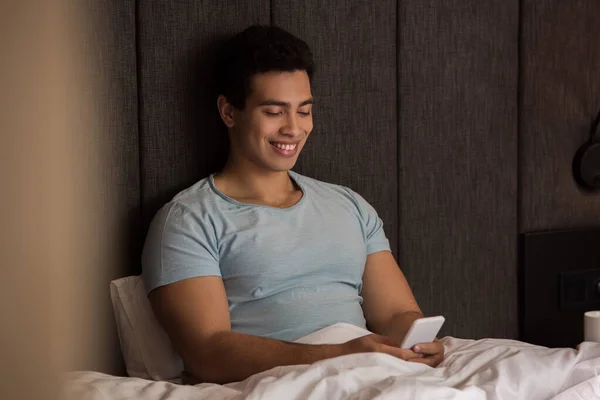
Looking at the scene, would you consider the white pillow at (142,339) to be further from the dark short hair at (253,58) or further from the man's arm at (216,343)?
the dark short hair at (253,58)

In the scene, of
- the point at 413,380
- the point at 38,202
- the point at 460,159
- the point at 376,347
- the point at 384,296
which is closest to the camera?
the point at 38,202

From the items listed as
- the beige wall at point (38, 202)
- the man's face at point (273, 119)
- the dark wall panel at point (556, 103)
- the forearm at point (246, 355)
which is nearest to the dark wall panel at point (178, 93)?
the man's face at point (273, 119)

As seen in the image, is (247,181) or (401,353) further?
(247,181)

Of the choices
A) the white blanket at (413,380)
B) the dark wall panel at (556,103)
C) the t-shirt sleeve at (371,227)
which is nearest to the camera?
the white blanket at (413,380)

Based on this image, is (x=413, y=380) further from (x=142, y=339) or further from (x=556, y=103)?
(x=556, y=103)

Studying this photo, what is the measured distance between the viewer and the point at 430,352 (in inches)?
49.5

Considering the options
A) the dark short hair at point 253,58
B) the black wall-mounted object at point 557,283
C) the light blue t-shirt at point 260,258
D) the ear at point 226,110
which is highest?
the dark short hair at point 253,58

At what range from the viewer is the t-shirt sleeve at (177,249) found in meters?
1.30

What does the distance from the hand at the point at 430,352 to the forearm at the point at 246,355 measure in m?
0.13

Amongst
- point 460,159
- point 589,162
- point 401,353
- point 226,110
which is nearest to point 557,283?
point 589,162

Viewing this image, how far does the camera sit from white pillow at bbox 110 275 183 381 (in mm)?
1376

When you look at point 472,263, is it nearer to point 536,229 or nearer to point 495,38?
point 536,229

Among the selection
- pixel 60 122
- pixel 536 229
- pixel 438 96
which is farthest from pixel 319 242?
pixel 60 122

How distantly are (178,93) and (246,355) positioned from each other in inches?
21.7
